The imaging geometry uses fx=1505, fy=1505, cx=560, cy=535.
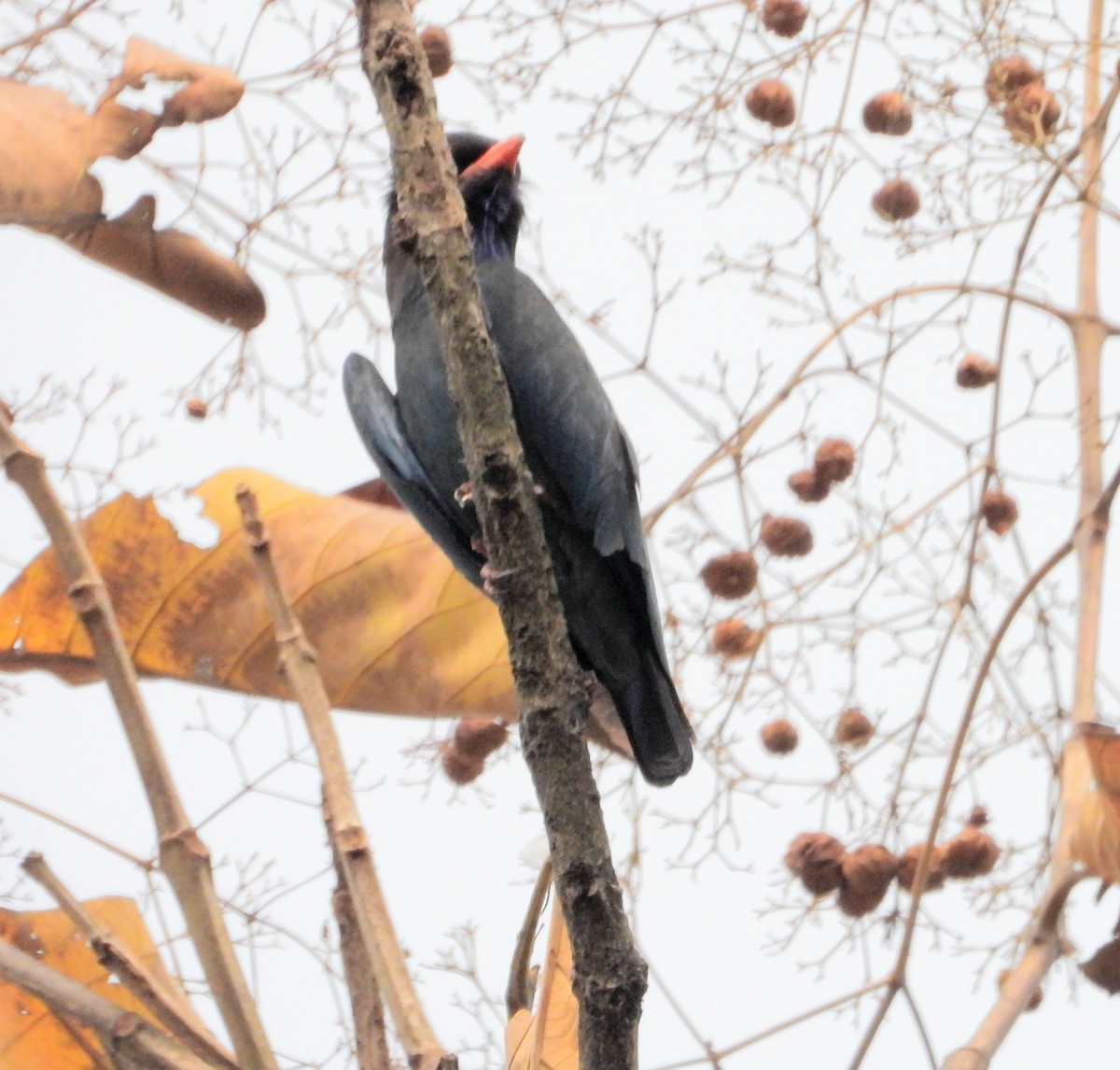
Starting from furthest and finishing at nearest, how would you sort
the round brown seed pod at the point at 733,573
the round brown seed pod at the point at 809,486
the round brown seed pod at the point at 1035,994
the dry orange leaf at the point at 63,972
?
the round brown seed pod at the point at 809,486, the round brown seed pod at the point at 733,573, the round brown seed pod at the point at 1035,994, the dry orange leaf at the point at 63,972

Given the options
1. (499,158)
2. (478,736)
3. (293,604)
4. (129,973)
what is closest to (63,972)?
(129,973)

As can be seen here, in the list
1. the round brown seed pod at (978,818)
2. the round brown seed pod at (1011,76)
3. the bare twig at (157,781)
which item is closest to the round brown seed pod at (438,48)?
the round brown seed pod at (1011,76)

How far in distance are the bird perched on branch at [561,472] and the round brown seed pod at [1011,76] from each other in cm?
69

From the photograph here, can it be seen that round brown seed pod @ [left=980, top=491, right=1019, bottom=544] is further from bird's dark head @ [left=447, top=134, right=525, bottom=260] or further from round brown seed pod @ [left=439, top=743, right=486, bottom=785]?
bird's dark head @ [left=447, top=134, right=525, bottom=260]

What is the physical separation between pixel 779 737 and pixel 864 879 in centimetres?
34

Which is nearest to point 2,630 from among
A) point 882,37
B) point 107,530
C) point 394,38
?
point 107,530

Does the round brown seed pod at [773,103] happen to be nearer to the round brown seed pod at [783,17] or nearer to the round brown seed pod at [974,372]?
the round brown seed pod at [783,17]

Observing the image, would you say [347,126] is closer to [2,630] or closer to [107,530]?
[107,530]

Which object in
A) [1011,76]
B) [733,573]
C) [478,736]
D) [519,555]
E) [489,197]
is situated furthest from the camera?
[489,197]

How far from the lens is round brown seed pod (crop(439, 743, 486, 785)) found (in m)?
1.91

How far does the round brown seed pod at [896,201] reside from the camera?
221cm

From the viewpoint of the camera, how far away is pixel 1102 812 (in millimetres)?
1396

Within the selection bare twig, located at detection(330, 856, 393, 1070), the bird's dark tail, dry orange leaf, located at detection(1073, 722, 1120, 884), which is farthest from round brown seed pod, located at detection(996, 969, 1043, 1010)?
bare twig, located at detection(330, 856, 393, 1070)

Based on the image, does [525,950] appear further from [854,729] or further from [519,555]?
[854,729]
